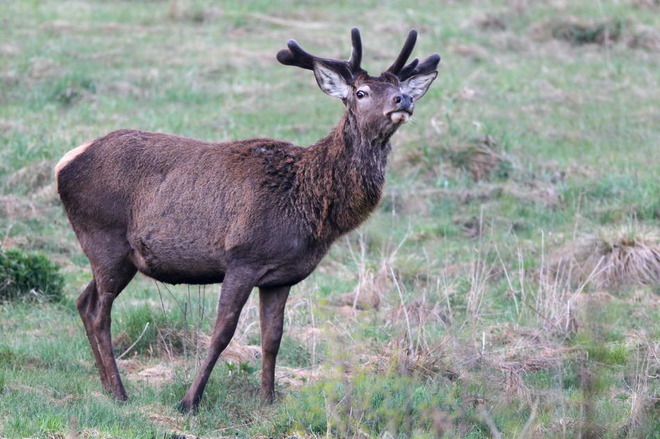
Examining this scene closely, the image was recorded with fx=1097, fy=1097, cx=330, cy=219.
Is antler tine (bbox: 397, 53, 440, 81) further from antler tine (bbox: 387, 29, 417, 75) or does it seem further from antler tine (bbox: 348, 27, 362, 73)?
antler tine (bbox: 348, 27, 362, 73)

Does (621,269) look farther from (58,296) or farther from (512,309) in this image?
(58,296)

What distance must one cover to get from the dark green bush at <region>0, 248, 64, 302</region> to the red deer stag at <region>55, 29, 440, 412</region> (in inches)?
78.6

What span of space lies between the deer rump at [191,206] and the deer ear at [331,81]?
0.54 meters

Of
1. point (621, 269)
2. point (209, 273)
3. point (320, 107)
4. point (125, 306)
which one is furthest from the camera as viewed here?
point (320, 107)

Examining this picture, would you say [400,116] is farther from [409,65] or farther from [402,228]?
[402,228]

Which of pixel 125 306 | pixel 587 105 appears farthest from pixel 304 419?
pixel 587 105

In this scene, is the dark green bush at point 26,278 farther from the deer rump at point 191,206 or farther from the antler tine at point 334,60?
the antler tine at point 334,60

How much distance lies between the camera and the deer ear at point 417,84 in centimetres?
852

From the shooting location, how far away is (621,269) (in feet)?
36.9

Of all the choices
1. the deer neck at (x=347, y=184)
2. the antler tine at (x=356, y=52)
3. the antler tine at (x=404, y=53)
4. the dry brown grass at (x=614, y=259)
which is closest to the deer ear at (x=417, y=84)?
the antler tine at (x=404, y=53)

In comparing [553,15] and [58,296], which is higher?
[553,15]

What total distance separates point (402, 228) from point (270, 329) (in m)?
5.19

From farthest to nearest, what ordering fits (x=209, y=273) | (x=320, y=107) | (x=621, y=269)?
(x=320, y=107), (x=621, y=269), (x=209, y=273)

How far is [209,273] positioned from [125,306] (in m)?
2.44
